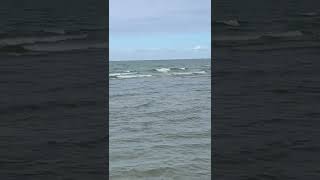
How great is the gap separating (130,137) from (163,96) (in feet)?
13.0
